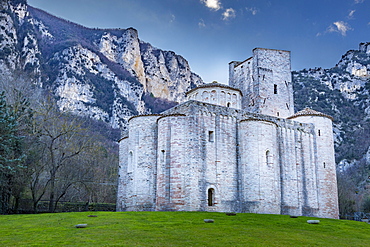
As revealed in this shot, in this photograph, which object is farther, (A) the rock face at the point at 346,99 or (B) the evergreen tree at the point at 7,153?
(A) the rock face at the point at 346,99

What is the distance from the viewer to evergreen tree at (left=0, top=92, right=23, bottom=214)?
26.7m

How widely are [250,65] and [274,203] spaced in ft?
61.3

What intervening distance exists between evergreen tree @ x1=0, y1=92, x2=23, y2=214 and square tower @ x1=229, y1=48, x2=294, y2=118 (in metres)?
23.9

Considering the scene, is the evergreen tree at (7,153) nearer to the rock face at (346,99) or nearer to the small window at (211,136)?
the small window at (211,136)

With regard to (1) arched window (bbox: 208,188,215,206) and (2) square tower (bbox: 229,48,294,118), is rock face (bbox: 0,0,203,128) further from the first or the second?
(1) arched window (bbox: 208,188,215,206)

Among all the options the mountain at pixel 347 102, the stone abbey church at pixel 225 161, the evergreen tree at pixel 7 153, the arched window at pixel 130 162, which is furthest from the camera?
the mountain at pixel 347 102

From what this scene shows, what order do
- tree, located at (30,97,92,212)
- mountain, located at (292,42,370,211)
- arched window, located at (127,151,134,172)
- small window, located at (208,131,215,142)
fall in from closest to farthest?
1. small window, located at (208,131,215,142)
2. arched window, located at (127,151,134,172)
3. tree, located at (30,97,92,212)
4. mountain, located at (292,42,370,211)

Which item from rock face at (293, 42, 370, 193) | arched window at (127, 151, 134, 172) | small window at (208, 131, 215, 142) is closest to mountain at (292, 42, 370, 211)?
rock face at (293, 42, 370, 193)

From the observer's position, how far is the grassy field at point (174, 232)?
1471 centimetres

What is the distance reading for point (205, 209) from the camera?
27.2 metres

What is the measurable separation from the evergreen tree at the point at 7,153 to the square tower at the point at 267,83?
23901 millimetres

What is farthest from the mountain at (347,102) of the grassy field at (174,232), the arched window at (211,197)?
the grassy field at (174,232)

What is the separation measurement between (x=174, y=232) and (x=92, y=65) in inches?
4325

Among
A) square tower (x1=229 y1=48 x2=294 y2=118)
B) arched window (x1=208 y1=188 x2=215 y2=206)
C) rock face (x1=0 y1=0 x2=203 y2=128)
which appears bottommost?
arched window (x1=208 y1=188 x2=215 y2=206)
